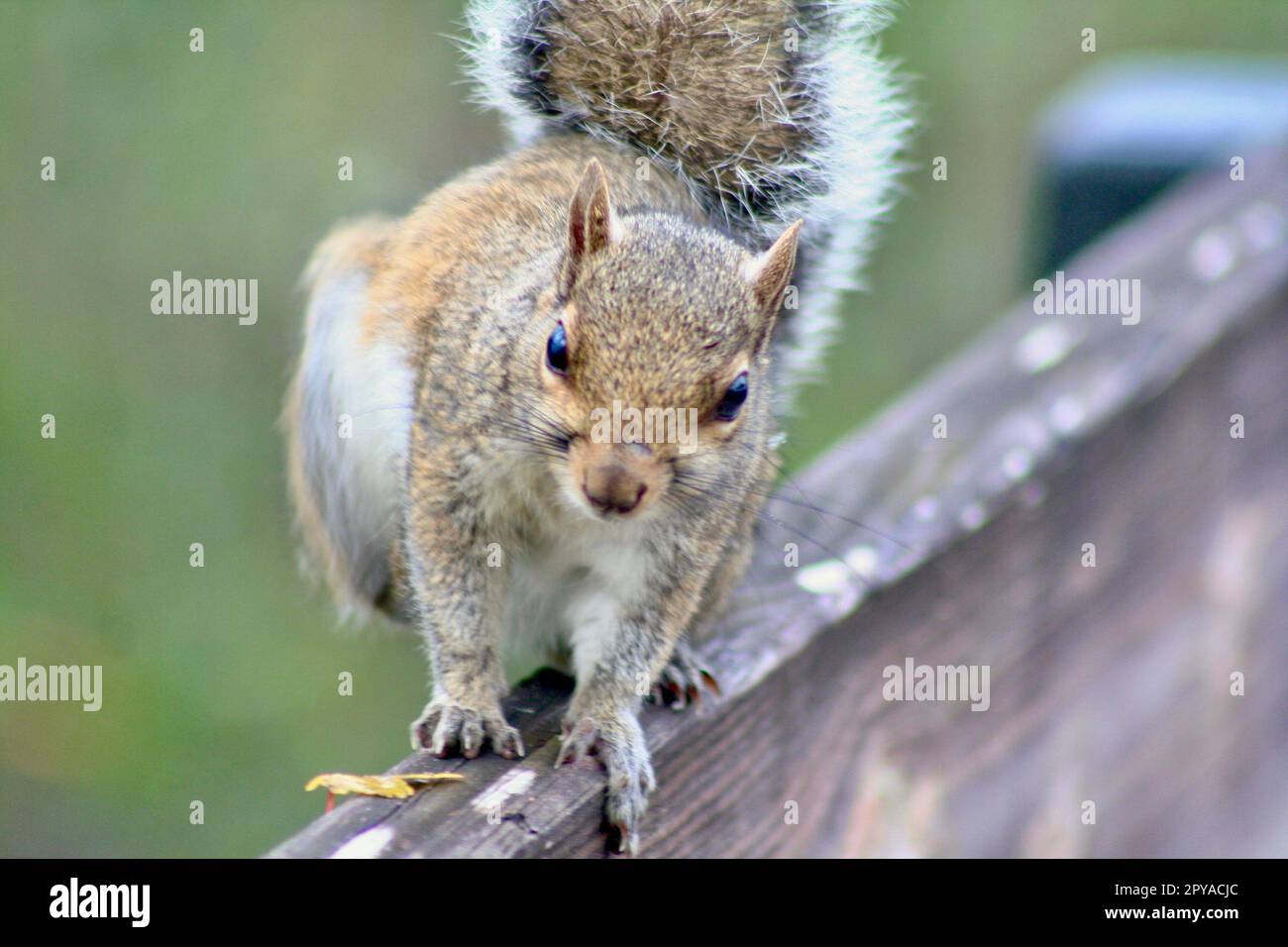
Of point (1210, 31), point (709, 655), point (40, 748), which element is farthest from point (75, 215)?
point (1210, 31)

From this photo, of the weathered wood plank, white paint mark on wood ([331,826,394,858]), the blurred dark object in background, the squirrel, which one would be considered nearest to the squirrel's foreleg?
the squirrel

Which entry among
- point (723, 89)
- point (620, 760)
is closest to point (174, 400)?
point (723, 89)

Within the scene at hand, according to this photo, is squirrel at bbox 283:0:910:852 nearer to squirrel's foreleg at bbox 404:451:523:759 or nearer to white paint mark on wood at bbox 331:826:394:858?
squirrel's foreleg at bbox 404:451:523:759

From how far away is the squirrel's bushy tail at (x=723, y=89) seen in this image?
2137mm

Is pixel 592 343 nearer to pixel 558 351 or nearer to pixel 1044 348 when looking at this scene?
pixel 558 351

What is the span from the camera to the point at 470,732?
4.53 feet

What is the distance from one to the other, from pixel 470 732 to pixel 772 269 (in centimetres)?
69

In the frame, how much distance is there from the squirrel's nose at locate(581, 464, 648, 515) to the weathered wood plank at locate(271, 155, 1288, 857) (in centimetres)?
18

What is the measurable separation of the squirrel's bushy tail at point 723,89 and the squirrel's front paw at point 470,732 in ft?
3.01

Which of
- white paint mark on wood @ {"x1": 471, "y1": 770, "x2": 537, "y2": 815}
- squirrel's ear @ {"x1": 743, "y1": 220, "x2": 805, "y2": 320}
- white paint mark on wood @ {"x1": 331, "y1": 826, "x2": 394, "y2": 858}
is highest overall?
squirrel's ear @ {"x1": 743, "y1": 220, "x2": 805, "y2": 320}

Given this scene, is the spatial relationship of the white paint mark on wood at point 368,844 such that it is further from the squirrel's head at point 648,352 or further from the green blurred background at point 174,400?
the green blurred background at point 174,400

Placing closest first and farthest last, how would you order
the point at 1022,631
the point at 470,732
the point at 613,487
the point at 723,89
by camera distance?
the point at 470,732, the point at 613,487, the point at 1022,631, the point at 723,89

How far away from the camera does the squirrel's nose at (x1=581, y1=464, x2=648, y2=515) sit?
4.92 ft
